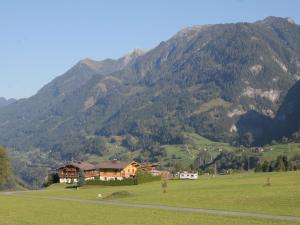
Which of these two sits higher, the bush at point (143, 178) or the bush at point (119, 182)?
the bush at point (143, 178)

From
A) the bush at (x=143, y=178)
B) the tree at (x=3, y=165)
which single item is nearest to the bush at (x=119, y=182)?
the bush at (x=143, y=178)

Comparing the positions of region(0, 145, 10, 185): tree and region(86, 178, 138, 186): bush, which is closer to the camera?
region(86, 178, 138, 186): bush

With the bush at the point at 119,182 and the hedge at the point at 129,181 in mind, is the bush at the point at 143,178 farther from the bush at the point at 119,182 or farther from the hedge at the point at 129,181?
the bush at the point at 119,182

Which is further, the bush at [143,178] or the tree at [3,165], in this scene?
the tree at [3,165]

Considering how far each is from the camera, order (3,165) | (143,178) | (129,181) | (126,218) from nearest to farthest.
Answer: (126,218), (129,181), (143,178), (3,165)

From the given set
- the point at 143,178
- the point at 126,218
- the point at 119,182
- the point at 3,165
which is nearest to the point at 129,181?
the point at 119,182

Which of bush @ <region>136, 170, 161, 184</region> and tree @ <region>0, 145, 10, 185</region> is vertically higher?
tree @ <region>0, 145, 10, 185</region>

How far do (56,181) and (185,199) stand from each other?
391 feet

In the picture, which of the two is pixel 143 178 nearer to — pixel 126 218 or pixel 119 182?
pixel 119 182

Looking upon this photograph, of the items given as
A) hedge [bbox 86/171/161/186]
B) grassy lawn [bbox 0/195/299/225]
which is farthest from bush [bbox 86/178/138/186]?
grassy lawn [bbox 0/195/299/225]

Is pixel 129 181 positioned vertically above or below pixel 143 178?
below

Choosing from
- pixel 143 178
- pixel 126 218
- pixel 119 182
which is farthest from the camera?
pixel 143 178

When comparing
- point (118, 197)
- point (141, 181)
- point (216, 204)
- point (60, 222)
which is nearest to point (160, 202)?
point (216, 204)

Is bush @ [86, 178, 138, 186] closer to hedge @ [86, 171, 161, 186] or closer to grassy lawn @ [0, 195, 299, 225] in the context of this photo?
hedge @ [86, 171, 161, 186]
